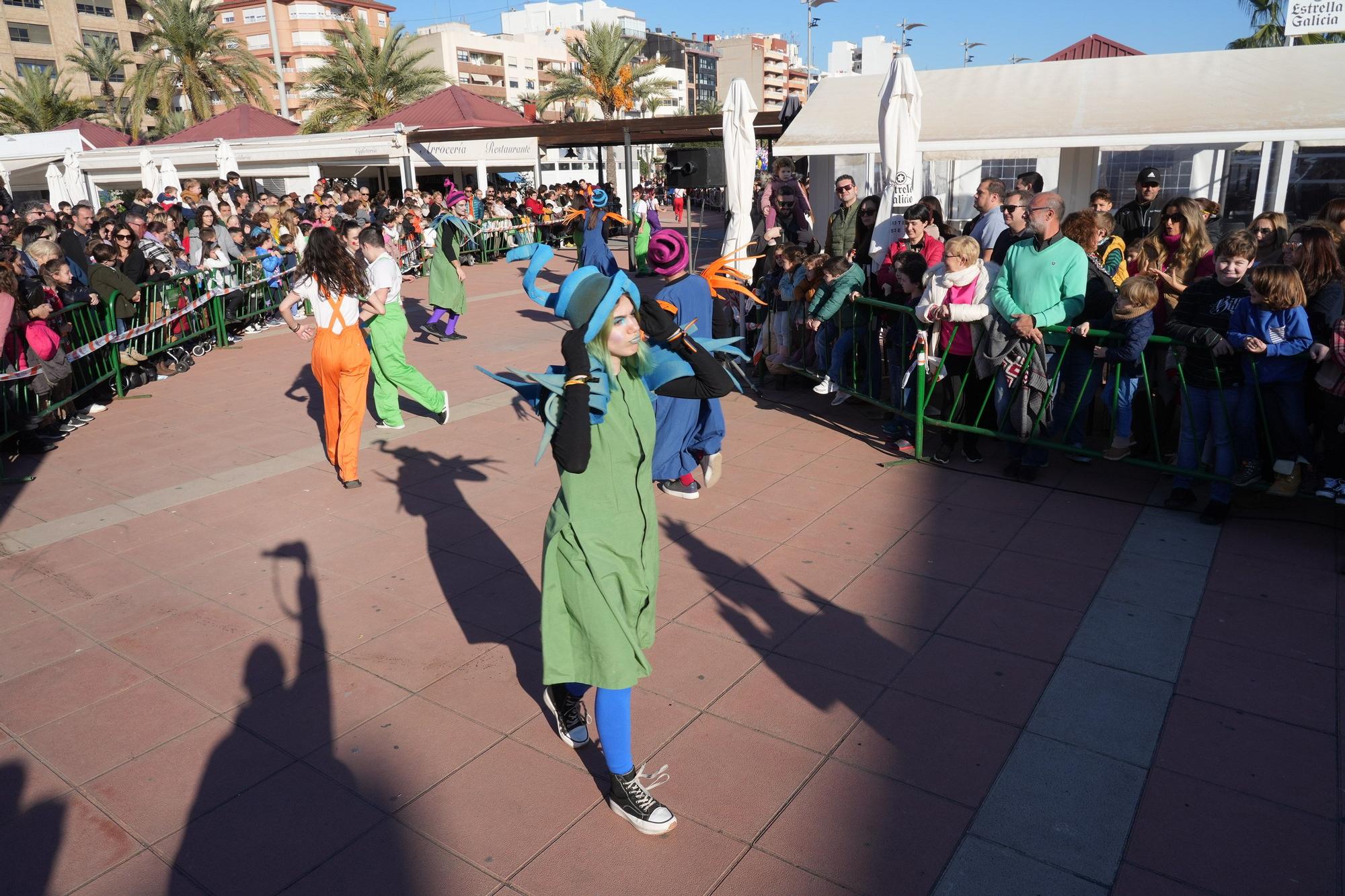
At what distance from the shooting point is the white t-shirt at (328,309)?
6.40 meters

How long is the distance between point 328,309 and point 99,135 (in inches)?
1126

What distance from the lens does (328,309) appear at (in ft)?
21.0

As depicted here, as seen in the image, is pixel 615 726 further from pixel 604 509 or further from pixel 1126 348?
Result: pixel 1126 348

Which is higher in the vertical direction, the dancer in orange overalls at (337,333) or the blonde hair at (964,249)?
the blonde hair at (964,249)

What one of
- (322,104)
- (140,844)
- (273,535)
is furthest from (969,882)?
(322,104)

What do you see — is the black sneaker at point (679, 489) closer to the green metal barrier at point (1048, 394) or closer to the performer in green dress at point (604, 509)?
the green metal barrier at point (1048, 394)

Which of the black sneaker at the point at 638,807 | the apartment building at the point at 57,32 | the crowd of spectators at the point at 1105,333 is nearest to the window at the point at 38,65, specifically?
the apartment building at the point at 57,32

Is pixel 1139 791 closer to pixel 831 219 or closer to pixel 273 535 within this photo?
pixel 273 535

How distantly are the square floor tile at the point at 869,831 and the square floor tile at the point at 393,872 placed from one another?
99 centimetres

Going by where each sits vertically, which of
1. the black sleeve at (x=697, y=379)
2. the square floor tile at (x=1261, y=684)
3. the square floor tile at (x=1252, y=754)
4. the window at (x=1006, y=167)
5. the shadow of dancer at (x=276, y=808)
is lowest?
the shadow of dancer at (x=276, y=808)

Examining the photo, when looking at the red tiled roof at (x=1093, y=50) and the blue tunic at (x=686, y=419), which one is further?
the red tiled roof at (x=1093, y=50)

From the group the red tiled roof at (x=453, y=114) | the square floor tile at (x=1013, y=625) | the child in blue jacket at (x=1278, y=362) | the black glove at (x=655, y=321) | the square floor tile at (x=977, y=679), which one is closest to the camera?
the black glove at (x=655, y=321)

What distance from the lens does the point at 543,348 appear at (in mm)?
11656

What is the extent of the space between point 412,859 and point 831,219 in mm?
7678
